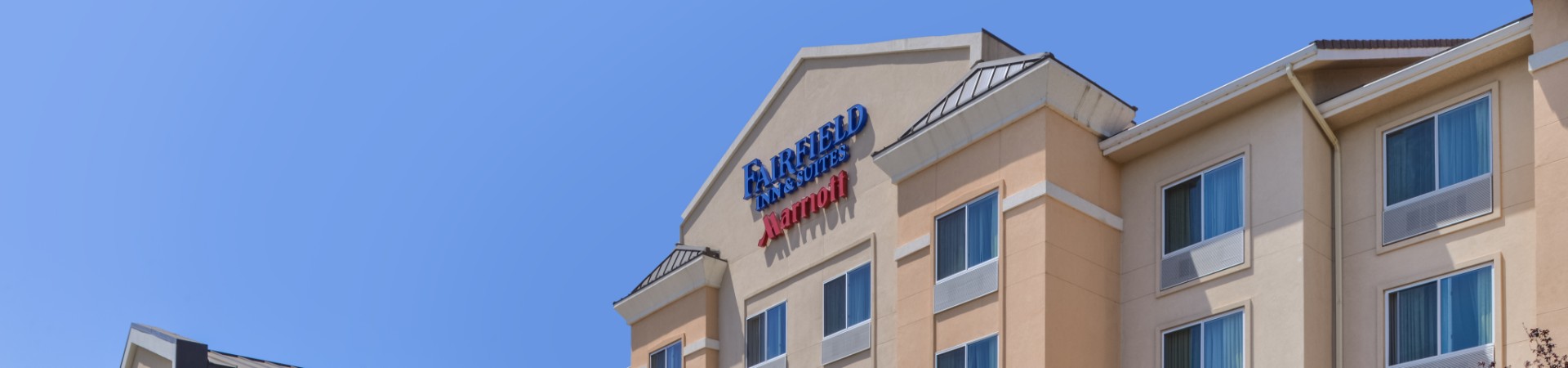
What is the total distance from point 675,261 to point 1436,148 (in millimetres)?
19129

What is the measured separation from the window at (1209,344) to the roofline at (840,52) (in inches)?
291

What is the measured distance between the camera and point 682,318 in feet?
130

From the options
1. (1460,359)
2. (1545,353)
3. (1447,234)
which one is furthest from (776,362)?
(1545,353)

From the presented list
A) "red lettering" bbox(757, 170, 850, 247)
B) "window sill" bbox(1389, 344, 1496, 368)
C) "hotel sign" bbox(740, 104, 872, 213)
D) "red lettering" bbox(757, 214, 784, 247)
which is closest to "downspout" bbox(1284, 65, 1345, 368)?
"window sill" bbox(1389, 344, 1496, 368)

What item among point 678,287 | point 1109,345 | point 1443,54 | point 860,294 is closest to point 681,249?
point 678,287

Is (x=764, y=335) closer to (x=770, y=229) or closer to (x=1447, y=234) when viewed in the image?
(x=770, y=229)

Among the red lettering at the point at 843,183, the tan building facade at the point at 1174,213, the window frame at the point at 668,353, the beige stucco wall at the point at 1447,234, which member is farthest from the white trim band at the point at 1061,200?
the window frame at the point at 668,353

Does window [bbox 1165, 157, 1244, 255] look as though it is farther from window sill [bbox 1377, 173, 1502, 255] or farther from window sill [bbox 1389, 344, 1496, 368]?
window sill [bbox 1389, 344, 1496, 368]

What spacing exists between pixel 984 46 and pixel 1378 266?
951 cm

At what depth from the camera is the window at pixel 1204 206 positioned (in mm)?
27734

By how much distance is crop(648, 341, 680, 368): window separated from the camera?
39.5 m

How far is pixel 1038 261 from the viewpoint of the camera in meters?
28.5

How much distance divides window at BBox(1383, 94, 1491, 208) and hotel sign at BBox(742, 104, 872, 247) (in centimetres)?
1197

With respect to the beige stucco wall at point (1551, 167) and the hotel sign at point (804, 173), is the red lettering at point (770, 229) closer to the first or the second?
the hotel sign at point (804, 173)
